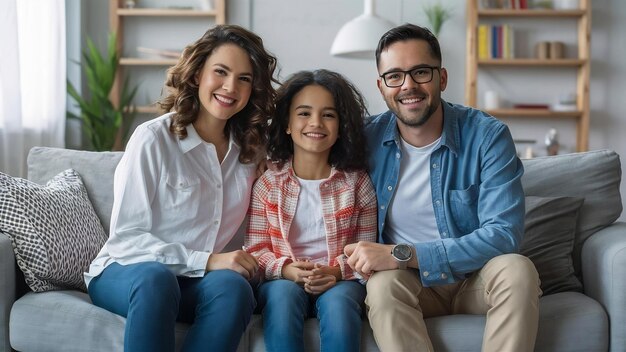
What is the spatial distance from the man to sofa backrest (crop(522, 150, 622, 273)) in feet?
1.20

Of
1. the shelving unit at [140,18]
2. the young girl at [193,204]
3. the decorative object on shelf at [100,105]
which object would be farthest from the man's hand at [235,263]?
the shelving unit at [140,18]

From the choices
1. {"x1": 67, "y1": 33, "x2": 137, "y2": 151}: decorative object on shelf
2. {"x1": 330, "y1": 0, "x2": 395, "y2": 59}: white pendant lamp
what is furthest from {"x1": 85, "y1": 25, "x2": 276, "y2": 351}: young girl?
{"x1": 67, "y1": 33, "x2": 137, "y2": 151}: decorative object on shelf

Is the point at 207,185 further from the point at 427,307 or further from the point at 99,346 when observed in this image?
the point at 427,307

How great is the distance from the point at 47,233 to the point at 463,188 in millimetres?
1106

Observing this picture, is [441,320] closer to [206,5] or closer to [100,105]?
[100,105]

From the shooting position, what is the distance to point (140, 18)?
18.4 feet

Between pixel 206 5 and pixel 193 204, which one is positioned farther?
pixel 206 5

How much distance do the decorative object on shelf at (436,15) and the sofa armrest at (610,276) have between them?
337 centimetres

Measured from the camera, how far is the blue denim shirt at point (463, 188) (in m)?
1.95

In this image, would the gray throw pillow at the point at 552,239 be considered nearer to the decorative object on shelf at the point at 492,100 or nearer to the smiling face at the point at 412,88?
the smiling face at the point at 412,88

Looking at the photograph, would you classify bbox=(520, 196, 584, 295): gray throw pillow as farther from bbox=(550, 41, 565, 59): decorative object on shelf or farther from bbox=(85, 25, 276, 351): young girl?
bbox=(550, 41, 565, 59): decorative object on shelf

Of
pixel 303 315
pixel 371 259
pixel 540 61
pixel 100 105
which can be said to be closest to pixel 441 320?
pixel 371 259

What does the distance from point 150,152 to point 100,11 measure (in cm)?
380

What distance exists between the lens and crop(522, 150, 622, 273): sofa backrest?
240 cm
